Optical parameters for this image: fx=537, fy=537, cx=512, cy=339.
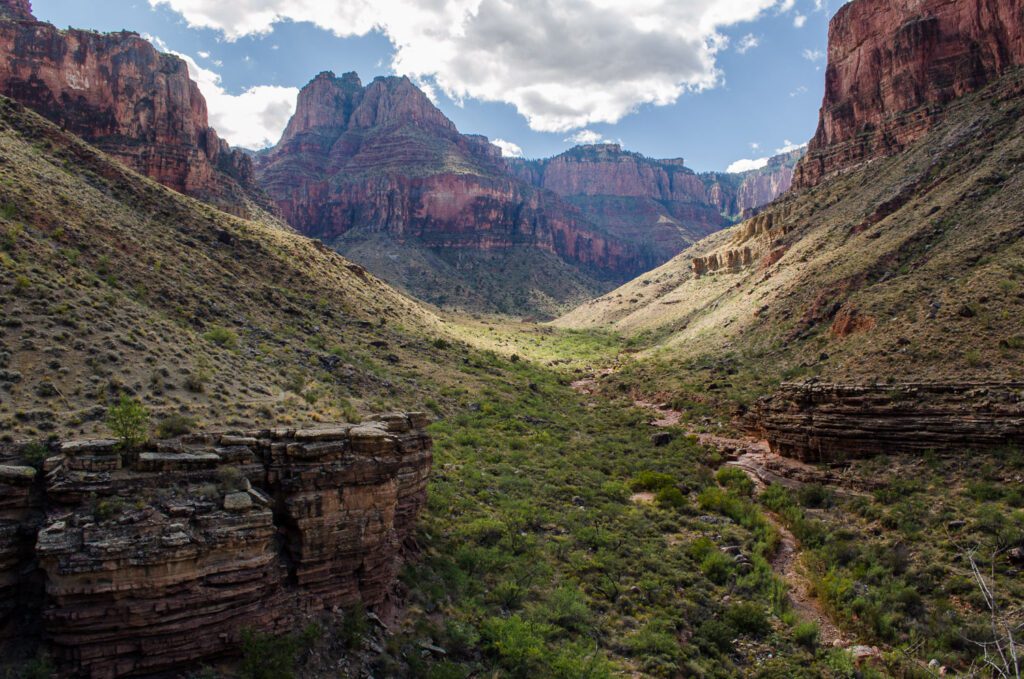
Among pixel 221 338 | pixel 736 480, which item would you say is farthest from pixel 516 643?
pixel 221 338

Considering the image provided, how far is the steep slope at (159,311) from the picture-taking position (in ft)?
46.0

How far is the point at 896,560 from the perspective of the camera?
1608 centimetres

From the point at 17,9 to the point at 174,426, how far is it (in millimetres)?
107604

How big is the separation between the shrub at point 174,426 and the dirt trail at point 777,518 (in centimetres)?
1700

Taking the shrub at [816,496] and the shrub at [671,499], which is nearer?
the shrub at [816,496]

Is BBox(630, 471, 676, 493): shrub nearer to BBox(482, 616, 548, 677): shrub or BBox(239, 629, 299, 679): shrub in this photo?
BBox(482, 616, 548, 677): shrub

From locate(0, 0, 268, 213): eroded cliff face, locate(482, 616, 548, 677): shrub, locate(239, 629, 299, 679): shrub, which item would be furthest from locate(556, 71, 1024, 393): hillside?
locate(0, 0, 268, 213): eroded cliff face

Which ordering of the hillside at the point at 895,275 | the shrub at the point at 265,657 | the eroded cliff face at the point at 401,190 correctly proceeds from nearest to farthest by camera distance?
the shrub at the point at 265,657
the hillside at the point at 895,275
the eroded cliff face at the point at 401,190

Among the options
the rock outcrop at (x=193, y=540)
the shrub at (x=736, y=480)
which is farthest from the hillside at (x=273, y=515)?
the shrub at (x=736, y=480)

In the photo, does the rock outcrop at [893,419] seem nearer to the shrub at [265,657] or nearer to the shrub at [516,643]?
the shrub at [516,643]

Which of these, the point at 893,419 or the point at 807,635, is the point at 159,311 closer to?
the point at 807,635

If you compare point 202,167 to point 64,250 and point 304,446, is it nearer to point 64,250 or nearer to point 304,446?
point 64,250

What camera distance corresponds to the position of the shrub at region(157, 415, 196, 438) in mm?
11859

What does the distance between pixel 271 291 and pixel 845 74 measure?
84943mm
